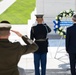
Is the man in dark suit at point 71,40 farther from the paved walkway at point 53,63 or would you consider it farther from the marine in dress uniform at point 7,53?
the marine in dress uniform at point 7,53

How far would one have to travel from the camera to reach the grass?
2428 centimetres

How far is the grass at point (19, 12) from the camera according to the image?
79.7 feet

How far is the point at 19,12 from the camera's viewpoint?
26562 mm

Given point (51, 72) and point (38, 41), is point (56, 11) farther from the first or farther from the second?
point (38, 41)

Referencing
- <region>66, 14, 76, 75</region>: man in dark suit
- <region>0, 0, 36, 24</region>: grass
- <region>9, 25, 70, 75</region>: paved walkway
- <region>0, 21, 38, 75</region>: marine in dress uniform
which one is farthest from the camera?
<region>0, 0, 36, 24</region>: grass

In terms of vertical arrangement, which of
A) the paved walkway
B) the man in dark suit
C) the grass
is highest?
the man in dark suit

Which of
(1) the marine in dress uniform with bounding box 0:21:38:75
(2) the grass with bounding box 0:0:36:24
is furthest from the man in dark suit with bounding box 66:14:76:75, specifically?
(2) the grass with bounding box 0:0:36:24

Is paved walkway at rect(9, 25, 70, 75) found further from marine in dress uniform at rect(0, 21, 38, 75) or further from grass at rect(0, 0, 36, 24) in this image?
grass at rect(0, 0, 36, 24)

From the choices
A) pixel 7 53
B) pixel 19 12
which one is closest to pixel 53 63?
pixel 7 53

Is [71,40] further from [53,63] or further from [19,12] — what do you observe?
[19,12]

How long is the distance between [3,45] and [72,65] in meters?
4.11

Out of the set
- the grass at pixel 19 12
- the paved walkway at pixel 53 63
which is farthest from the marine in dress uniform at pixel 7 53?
the grass at pixel 19 12

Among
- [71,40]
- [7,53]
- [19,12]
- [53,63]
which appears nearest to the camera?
[7,53]

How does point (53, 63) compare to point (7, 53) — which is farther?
point (53, 63)
